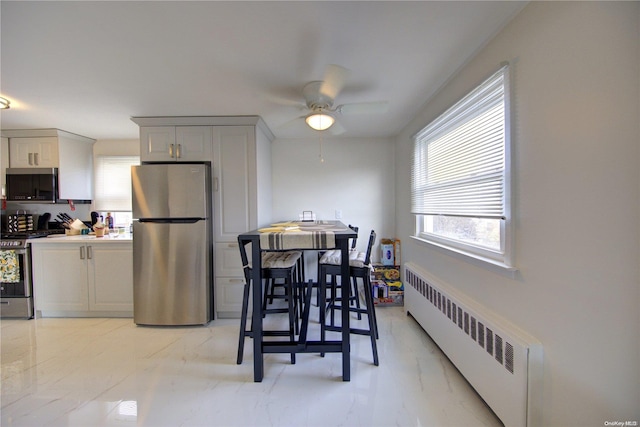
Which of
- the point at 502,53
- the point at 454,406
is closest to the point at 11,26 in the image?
the point at 502,53

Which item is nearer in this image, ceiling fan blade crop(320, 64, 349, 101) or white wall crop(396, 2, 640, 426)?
white wall crop(396, 2, 640, 426)

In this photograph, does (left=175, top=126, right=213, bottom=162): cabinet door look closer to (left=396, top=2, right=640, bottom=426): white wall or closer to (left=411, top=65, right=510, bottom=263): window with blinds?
(left=411, top=65, right=510, bottom=263): window with blinds

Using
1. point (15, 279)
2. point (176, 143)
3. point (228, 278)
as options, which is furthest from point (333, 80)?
point (15, 279)

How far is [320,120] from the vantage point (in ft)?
6.41

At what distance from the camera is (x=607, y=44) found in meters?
0.84

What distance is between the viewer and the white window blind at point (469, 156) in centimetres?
137

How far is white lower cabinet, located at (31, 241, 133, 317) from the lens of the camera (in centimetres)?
275

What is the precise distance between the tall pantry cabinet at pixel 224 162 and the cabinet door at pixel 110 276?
1.03 metres

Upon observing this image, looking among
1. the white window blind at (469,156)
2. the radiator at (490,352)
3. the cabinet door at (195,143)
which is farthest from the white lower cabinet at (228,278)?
the white window blind at (469,156)

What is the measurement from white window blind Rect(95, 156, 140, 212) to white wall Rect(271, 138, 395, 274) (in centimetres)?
206

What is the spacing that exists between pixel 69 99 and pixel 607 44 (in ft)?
11.5

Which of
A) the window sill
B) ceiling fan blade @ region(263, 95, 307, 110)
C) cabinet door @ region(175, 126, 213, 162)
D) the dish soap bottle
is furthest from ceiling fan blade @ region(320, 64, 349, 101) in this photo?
the dish soap bottle

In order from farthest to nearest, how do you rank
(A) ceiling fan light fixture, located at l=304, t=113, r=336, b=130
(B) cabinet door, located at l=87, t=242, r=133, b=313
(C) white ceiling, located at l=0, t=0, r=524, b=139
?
(B) cabinet door, located at l=87, t=242, r=133, b=313 → (A) ceiling fan light fixture, located at l=304, t=113, r=336, b=130 → (C) white ceiling, located at l=0, t=0, r=524, b=139

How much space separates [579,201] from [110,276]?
12.9 ft
